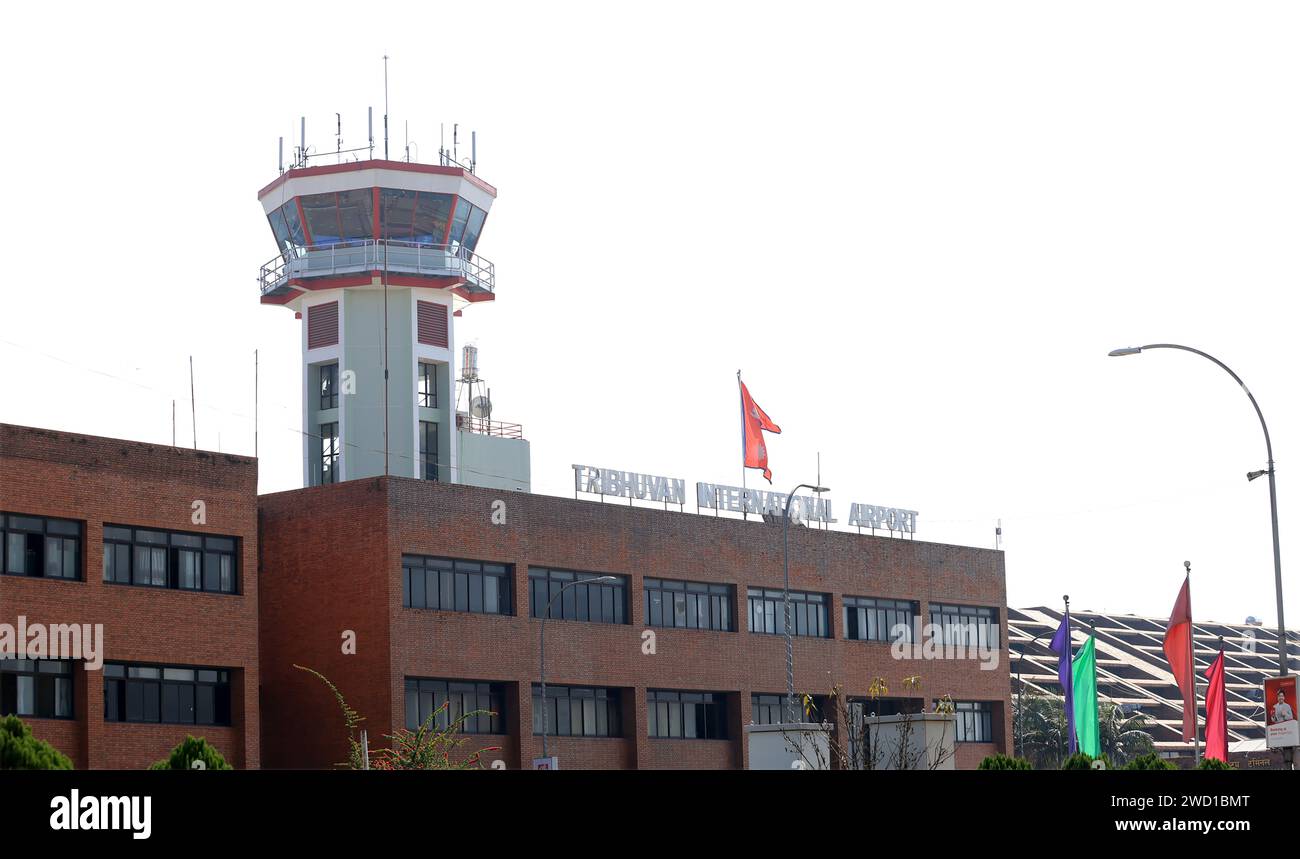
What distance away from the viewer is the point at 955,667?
80.4 metres

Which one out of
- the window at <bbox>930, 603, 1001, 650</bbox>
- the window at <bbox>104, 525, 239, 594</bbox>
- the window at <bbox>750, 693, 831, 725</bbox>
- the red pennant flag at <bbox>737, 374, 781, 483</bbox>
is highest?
the red pennant flag at <bbox>737, 374, 781, 483</bbox>

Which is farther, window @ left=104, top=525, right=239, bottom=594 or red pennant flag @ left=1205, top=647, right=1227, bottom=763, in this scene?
window @ left=104, top=525, right=239, bottom=594

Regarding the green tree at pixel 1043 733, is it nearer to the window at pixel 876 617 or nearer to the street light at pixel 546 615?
the window at pixel 876 617

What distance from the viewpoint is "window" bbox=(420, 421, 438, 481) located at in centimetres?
8131

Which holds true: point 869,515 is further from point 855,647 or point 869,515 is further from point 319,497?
point 319,497

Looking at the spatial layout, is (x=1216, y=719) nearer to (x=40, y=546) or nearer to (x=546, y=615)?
(x=546, y=615)

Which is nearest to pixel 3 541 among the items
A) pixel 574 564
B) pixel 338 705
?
pixel 338 705

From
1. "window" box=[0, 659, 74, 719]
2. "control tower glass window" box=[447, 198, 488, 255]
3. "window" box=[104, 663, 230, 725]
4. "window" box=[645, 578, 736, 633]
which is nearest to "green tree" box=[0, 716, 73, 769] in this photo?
"window" box=[0, 659, 74, 719]

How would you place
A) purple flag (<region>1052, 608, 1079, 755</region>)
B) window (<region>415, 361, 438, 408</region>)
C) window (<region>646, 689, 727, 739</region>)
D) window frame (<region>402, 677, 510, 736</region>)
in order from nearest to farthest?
1. window frame (<region>402, 677, 510, 736</region>)
2. purple flag (<region>1052, 608, 1079, 755</region>)
3. window (<region>646, 689, 727, 739</region>)
4. window (<region>415, 361, 438, 408</region>)

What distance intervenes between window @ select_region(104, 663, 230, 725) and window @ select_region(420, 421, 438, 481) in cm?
2631

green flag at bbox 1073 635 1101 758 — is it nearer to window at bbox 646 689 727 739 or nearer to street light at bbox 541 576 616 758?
street light at bbox 541 576 616 758

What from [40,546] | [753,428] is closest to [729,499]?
[753,428]

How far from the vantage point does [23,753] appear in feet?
117
